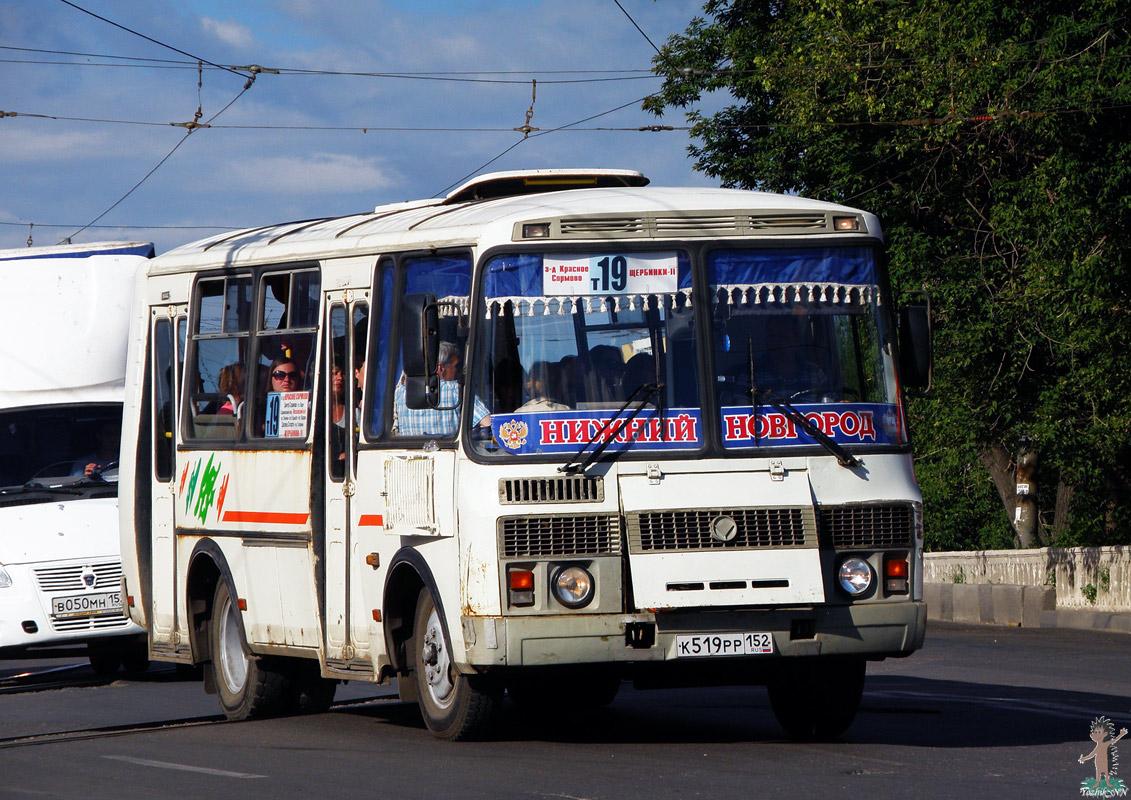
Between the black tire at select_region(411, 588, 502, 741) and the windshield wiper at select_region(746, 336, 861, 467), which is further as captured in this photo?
the black tire at select_region(411, 588, 502, 741)

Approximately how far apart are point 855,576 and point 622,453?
1366mm

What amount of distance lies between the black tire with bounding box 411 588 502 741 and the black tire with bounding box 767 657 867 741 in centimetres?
163

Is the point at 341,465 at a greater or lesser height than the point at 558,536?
greater

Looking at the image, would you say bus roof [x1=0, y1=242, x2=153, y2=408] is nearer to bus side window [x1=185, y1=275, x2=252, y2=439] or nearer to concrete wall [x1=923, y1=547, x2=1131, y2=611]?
bus side window [x1=185, y1=275, x2=252, y2=439]

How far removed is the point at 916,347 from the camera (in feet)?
33.4

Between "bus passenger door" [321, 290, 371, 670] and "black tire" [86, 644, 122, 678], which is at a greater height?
"bus passenger door" [321, 290, 371, 670]

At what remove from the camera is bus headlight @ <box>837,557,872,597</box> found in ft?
31.4

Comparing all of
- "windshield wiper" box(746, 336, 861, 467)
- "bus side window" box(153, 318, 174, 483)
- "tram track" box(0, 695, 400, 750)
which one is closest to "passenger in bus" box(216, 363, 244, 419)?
"bus side window" box(153, 318, 174, 483)

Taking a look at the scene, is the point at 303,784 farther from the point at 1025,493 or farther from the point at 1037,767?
the point at 1025,493

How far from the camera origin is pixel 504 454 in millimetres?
9492

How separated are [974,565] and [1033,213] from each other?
6.73 metres

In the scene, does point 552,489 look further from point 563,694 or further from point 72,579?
point 72,579

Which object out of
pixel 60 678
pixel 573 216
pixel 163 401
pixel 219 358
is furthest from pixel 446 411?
pixel 60 678

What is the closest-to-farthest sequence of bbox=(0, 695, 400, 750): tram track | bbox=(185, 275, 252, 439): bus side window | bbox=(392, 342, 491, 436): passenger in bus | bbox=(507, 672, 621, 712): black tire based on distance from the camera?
bbox=(392, 342, 491, 436): passenger in bus → bbox=(0, 695, 400, 750): tram track → bbox=(507, 672, 621, 712): black tire → bbox=(185, 275, 252, 439): bus side window
